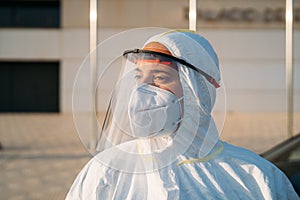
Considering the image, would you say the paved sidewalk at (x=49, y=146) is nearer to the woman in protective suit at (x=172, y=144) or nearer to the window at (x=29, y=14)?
the woman in protective suit at (x=172, y=144)

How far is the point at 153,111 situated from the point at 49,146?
8.94m

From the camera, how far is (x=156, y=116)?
1.51m

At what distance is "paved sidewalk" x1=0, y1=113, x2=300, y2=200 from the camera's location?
6355 mm

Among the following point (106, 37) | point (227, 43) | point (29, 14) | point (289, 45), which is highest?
point (29, 14)

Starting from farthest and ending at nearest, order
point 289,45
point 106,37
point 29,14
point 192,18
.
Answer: point 29,14 < point 106,37 < point 289,45 < point 192,18

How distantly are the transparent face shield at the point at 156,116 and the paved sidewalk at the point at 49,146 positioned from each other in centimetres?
166

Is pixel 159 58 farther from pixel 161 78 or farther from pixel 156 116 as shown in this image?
pixel 156 116

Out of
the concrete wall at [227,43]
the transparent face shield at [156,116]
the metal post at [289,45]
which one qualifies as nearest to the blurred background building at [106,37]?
the concrete wall at [227,43]

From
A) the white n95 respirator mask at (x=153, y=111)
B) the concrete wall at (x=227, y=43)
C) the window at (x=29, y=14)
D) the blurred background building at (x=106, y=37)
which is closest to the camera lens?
the white n95 respirator mask at (x=153, y=111)

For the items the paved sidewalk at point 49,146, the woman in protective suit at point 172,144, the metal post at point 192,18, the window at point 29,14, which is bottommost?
the paved sidewalk at point 49,146

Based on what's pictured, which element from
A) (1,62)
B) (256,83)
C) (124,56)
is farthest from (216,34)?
(124,56)

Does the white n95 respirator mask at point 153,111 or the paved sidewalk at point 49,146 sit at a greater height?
the white n95 respirator mask at point 153,111

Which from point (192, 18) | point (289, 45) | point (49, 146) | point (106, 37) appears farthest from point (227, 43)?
point (192, 18)

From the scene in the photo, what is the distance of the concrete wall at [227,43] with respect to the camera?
52.1ft
